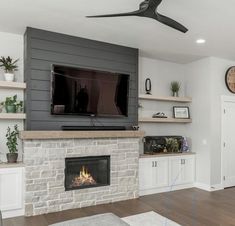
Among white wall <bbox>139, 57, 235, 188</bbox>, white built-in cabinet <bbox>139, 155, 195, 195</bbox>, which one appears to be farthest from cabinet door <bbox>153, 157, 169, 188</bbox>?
white wall <bbox>139, 57, 235, 188</bbox>

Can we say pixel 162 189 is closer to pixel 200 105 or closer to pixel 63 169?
pixel 200 105

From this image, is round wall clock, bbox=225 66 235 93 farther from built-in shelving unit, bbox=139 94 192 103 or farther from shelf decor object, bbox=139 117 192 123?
shelf decor object, bbox=139 117 192 123

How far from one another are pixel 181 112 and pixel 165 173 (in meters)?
1.50

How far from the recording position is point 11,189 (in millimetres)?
3607

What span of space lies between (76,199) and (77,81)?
78.3 inches

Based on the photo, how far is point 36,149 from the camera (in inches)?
147

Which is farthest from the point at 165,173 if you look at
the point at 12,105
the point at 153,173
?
the point at 12,105

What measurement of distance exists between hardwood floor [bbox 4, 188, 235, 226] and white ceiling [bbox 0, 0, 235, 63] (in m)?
2.91

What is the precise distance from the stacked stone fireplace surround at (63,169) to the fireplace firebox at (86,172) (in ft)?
0.25

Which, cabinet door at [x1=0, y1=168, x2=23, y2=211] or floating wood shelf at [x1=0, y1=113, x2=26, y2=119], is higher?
floating wood shelf at [x1=0, y1=113, x2=26, y2=119]

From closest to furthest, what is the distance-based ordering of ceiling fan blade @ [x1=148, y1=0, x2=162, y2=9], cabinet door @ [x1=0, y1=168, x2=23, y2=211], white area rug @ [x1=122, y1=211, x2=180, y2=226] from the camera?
ceiling fan blade @ [x1=148, y1=0, x2=162, y2=9]
white area rug @ [x1=122, y1=211, x2=180, y2=226]
cabinet door @ [x1=0, y1=168, x2=23, y2=211]

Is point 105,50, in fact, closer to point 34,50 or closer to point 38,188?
point 34,50

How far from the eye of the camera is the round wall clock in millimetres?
5488

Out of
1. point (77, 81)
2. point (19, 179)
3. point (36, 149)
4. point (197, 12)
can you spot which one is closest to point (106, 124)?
point (77, 81)
